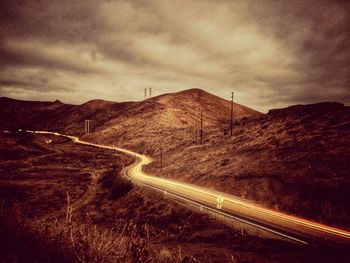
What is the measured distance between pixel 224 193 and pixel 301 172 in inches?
408

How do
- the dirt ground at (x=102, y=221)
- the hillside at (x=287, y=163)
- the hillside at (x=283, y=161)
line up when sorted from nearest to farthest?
the dirt ground at (x=102, y=221) < the hillside at (x=287, y=163) < the hillside at (x=283, y=161)

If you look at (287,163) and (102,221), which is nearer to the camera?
(102,221)

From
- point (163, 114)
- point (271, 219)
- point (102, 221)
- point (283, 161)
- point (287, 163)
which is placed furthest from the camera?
point (163, 114)

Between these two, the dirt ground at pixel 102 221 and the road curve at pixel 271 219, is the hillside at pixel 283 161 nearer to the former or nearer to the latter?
the road curve at pixel 271 219

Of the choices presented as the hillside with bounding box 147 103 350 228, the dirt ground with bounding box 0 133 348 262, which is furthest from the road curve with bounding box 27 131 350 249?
the dirt ground with bounding box 0 133 348 262

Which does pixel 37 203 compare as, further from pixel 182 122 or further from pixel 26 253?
pixel 182 122

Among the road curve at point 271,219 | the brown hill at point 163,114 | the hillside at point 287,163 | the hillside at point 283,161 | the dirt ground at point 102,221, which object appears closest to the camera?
the dirt ground at point 102,221

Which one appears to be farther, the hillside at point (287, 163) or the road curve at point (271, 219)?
the hillside at point (287, 163)

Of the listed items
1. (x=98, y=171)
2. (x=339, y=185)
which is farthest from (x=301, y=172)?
(x=98, y=171)

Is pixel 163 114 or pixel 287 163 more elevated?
pixel 163 114

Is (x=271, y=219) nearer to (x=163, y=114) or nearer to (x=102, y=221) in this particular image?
(x=102, y=221)

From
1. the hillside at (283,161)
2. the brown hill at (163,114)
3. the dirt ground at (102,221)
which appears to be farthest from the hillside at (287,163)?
the brown hill at (163,114)

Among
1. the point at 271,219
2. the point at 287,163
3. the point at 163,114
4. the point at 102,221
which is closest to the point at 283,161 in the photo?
the point at 287,163

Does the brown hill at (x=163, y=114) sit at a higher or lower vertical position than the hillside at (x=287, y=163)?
higher
